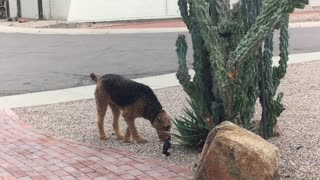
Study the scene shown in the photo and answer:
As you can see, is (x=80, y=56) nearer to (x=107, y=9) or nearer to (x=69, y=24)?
(x=69, y=24)

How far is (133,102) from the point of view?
6312 millimetres

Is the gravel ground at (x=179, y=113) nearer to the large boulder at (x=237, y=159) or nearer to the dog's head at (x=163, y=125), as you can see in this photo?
the dog's head at (x=163, y=125)

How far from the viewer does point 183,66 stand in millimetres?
6121

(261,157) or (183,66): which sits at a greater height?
(183,66)

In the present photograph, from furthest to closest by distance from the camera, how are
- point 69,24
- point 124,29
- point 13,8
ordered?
point 13,8, point 69,24, point 124,29

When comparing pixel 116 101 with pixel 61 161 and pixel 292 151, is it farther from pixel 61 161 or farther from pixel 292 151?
pixel 292 151

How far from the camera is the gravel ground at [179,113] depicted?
5695mm

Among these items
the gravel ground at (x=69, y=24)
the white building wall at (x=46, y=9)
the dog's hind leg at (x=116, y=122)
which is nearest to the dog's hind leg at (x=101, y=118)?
the dog's hind leg at (x=116, y=122)

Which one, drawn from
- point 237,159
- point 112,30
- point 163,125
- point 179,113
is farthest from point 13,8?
point 237,159

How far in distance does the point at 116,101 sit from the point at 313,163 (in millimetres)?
2319

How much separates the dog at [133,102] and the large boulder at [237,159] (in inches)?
59.5

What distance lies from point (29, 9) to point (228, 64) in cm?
2776

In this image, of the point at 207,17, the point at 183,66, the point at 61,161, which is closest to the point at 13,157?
the point at 61,161

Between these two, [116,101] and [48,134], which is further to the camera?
[48,134]
